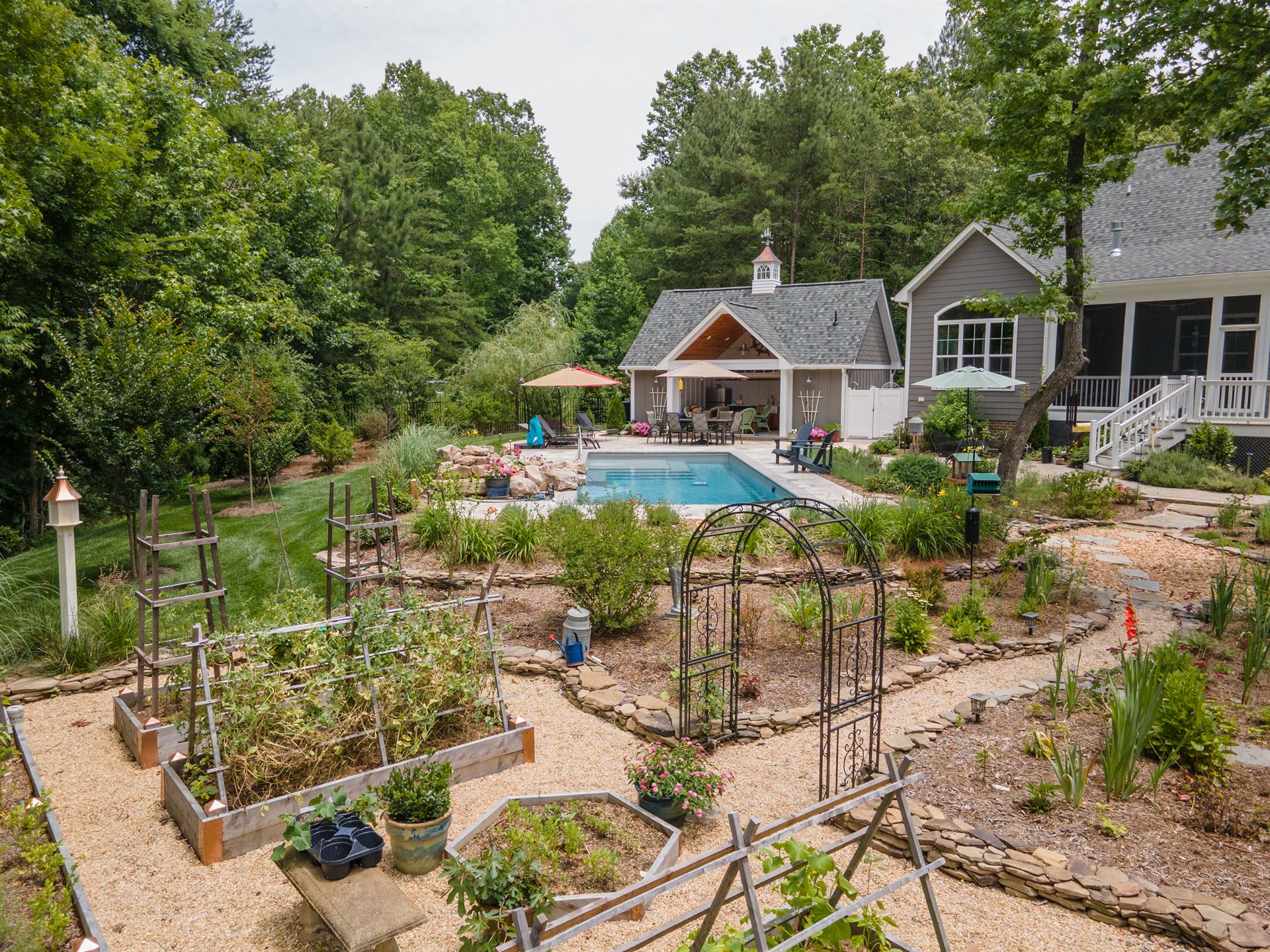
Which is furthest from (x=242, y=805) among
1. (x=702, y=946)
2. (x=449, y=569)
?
(x=449, y=569)

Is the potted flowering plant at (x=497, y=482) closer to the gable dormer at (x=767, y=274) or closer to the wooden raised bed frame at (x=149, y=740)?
the wooden raised bed frame at (x=149, y=740)

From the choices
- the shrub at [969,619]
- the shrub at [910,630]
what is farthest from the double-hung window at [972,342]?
the shrub at [910,630]

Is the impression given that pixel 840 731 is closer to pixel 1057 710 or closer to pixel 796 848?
pixel 1057 710

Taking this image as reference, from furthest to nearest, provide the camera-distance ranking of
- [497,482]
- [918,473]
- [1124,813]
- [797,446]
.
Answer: [797,446] → [497,482] → [918,473] → [1124,813]

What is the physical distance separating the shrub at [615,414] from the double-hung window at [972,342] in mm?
9650

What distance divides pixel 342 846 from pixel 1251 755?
17.1 ft

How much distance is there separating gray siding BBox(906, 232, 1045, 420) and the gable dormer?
631 centimetres

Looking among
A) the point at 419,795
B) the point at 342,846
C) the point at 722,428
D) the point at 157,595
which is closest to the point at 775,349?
the point at 722,428

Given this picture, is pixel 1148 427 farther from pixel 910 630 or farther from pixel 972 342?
pixel 910 630

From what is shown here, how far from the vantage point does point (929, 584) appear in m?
7.77

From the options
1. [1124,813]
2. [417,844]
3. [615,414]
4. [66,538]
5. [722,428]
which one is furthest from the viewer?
[615,414]

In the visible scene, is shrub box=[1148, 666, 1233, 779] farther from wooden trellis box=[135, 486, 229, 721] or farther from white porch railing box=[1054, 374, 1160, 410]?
white porch railing box=[1054, 374, 1160, 410]

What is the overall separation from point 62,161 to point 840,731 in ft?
38.1

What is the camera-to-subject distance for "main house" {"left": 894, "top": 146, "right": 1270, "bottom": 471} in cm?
1489
